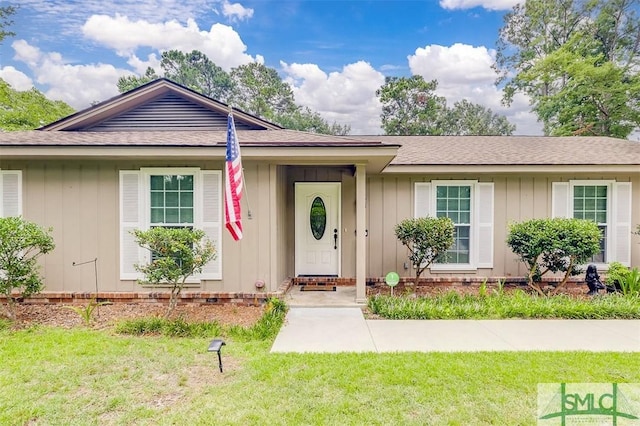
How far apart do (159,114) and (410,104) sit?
72.8 ft

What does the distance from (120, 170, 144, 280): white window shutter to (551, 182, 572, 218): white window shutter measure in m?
8.28

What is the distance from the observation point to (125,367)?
3525 millimetres

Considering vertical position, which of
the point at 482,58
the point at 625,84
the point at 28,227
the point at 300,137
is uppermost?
the point at 482,58

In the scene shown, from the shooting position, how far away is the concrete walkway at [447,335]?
409cm

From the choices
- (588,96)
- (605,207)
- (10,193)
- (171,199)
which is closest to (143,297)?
(171,199)

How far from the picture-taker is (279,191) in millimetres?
6598

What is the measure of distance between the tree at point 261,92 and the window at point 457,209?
23.3 metres

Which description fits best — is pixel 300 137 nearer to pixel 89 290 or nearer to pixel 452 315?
pixel 452 315

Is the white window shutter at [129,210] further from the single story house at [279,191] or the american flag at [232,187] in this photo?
the american flag at [232,187]

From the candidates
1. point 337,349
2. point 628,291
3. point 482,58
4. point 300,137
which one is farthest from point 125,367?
point 482,58

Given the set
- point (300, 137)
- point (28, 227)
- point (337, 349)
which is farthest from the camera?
point (300, 137)

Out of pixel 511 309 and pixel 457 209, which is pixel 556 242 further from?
pixel 457 209

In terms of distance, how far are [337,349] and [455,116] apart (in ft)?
103

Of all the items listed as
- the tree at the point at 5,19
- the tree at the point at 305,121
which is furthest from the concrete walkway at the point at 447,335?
the tree at the point at 305,121
